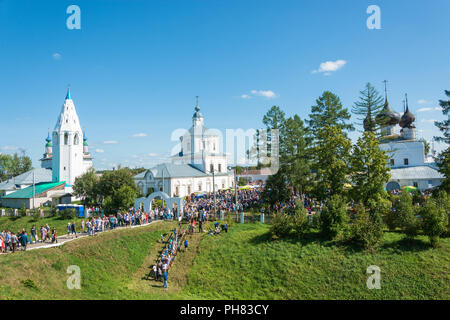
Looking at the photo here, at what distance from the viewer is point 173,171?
166 feet

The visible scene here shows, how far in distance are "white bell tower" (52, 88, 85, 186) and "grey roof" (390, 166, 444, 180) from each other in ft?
175

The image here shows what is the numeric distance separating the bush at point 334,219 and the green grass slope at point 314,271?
89 cm

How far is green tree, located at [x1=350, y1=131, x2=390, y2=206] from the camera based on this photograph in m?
23.6

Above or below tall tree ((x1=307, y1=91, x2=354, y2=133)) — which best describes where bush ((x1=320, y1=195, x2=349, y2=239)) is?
below

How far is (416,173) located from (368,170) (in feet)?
80.4

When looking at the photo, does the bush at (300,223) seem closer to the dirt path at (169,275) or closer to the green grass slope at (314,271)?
the green grass slope at (314,271)

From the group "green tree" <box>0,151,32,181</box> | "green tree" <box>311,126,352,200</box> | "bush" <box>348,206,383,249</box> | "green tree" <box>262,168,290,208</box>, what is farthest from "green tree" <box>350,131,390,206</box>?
"green tree" <box>0,151,32,181</box>

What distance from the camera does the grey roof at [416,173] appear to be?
1645 inches

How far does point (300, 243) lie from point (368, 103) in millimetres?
22449

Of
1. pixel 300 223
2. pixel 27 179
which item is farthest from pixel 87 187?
pixel 300 223

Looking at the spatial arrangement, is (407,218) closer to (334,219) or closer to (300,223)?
(334,219)

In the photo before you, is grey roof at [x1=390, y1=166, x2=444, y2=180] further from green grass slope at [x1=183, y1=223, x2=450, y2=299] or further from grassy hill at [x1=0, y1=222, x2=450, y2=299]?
grassy hill at [x1=0, y1=222, x2=450, y2=299]

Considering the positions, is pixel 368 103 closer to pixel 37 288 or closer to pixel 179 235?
pixel 179 235

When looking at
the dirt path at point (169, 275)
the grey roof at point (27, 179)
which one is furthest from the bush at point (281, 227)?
the grey roof at point (27, 179)
